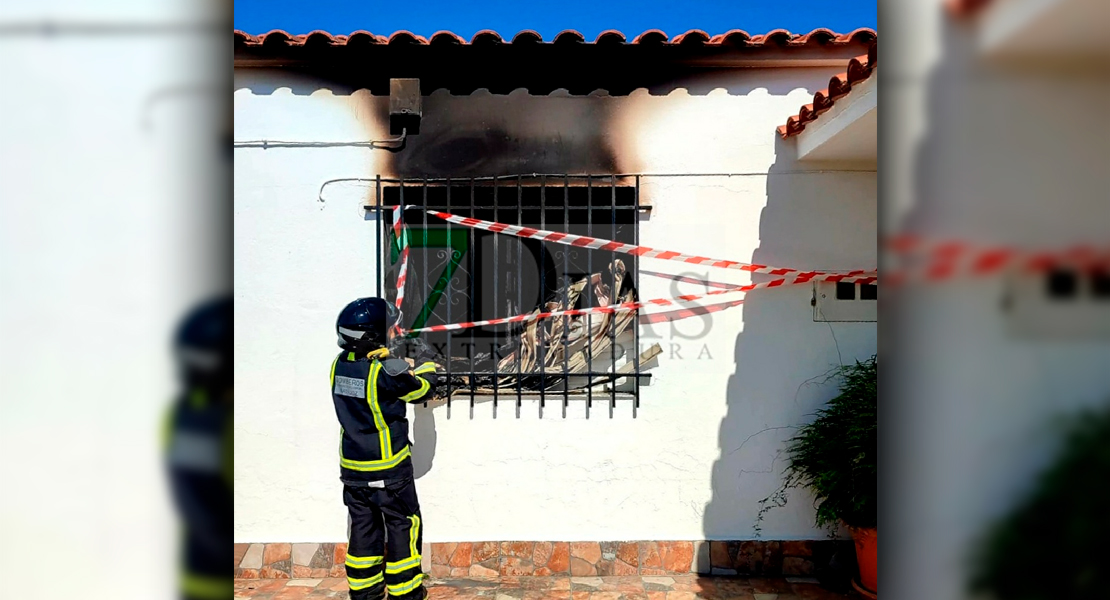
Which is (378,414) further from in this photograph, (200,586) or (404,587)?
(200,586)

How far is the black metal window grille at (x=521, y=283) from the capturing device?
4.61 metres

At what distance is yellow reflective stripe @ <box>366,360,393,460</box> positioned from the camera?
12.8 ft

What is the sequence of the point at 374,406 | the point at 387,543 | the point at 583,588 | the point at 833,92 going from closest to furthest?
1. the point at 833,92
2. the point at 374,406
3. the point at 387,543
4. the point at 583,588

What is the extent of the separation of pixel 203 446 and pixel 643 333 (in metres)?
3.63

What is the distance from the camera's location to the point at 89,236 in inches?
44.7

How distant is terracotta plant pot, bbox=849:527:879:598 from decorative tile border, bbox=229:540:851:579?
34 cm

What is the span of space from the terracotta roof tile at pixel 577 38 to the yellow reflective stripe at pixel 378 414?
196cm

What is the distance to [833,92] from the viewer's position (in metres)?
3.71

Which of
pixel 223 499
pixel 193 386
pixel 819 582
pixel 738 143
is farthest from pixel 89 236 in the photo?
pixel 819 582

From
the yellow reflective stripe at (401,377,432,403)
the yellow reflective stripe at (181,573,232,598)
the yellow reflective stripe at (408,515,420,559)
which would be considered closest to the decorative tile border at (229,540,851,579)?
the yellow reflective stripe at (408,515,420,559)

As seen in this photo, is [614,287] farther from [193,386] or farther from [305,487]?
[193,386]

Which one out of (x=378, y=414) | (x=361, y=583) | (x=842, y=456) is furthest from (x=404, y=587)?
(x=842, y=456)

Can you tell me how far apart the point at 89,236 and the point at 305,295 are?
3594 mm

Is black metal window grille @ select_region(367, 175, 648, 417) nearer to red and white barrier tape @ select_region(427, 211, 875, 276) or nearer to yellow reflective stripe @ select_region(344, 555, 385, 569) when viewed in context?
red and white barrier tape @ select_region(427, 211, 875, 276)
